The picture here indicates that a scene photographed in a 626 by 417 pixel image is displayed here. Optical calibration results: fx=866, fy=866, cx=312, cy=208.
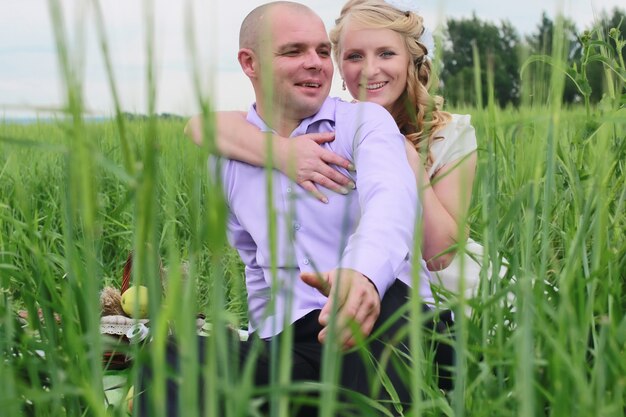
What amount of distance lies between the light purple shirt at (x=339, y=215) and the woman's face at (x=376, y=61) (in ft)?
1.25

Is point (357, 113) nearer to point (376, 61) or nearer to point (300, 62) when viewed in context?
point (300, 62)

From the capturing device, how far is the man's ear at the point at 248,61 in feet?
7.69

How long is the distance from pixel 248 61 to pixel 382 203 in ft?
2.93

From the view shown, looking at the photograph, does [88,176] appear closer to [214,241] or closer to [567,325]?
[214,241]

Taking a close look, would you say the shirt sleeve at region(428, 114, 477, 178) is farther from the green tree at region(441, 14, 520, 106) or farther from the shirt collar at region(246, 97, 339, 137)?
the shirt collar at region(246, 97, 339, 137)

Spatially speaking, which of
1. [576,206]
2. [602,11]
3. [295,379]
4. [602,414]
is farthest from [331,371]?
[602,11]

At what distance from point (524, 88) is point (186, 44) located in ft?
2.03

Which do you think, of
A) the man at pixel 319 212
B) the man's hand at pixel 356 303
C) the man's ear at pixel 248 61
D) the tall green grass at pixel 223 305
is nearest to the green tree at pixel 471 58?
the tall green grass at pixel 223 305

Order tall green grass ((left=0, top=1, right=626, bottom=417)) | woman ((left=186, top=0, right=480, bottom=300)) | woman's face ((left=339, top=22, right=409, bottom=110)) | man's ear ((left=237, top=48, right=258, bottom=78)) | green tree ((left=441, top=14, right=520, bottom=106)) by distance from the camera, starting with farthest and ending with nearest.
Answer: woman's face ((left=339, top=22, right=409, bottom=110)) → man's ear ((left=237, top=48, right=258, bottom=78)) → woman ((left=186, top=0, right=480, bottom=300)) → green tree ((left=441, top=14, right=520, bottom=106)) → tall green grass ((left=0, top=1, right=626, bottom=417))

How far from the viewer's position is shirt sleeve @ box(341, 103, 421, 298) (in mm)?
1515

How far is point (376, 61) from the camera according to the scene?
261 cm

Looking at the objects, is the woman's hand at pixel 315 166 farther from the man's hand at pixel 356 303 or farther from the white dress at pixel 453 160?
the man's hand at pixel 356 303

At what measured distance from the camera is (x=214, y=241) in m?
0.64

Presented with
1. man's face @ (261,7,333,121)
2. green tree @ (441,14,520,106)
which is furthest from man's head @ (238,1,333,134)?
green tree @ (441,14,520,106)
